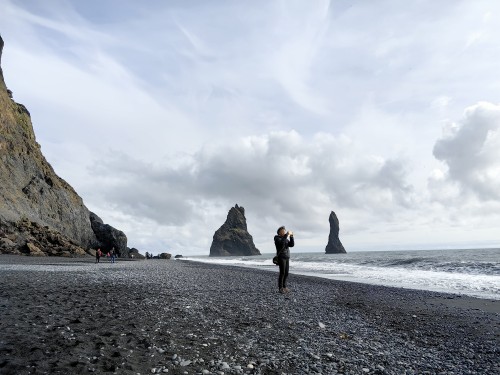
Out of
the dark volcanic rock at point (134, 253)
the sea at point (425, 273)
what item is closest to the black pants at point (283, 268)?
the sea at point (425, 273)

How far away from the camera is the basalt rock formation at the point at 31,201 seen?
50531 millimetres

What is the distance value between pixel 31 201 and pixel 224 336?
6255 cm

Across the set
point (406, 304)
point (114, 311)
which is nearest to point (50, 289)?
point (114, 311)

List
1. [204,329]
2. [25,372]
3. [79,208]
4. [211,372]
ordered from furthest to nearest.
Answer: [79,208] → [204,329] → [211,372] → [25,372]

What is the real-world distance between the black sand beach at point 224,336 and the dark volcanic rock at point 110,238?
68.8 m

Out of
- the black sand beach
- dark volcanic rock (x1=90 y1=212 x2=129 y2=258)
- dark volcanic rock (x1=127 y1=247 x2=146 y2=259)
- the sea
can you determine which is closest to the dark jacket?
the black sand beach

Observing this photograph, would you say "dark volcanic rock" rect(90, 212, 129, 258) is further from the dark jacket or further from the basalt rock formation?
the dark jacket

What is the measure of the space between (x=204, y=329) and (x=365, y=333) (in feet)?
15.0

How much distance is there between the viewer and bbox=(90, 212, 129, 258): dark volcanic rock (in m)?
80.1

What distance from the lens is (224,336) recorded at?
27.9 ft

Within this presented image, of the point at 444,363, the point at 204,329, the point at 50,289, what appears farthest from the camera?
the point at 50,289

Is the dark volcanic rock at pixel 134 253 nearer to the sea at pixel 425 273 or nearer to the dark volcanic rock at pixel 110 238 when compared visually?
the dark volcanic rock at pixel 110 238

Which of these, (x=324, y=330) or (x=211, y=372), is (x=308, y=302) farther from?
(x=211, y=372)

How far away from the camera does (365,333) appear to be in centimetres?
993
